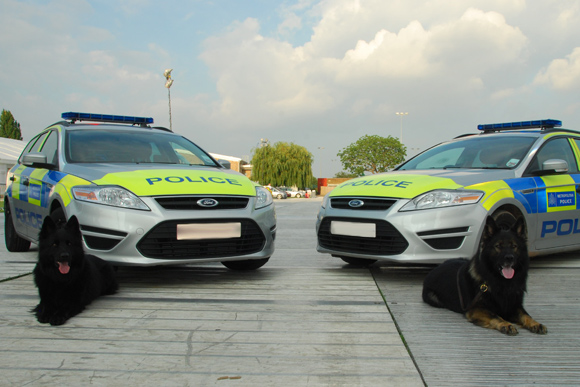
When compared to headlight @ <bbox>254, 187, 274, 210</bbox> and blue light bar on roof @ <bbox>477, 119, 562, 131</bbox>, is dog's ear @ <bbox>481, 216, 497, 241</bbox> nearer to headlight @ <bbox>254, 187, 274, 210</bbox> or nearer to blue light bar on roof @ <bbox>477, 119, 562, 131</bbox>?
headlight @ <bbox>254, 187, 274, 210</bbox>

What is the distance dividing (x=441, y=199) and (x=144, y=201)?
2.64 meters

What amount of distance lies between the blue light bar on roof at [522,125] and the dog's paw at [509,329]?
4.19 m

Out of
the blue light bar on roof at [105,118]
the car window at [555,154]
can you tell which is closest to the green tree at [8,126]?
the blue light bar on roof at [105,118]

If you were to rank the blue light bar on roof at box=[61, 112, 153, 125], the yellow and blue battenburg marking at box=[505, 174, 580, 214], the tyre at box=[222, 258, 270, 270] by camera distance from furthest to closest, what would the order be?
the blue light bar on roof at box=[61, 112, 153, 125] < the tyre at box=[222, 258, 270, 270] < the yellow and blue battenburg marking at box=[505, 174, 580, 214]

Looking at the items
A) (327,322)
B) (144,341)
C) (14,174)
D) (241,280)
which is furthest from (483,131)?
(14,174)

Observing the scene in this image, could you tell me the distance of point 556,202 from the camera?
5.93m

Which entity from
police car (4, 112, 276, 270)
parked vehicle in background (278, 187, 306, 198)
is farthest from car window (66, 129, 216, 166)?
parked vehicle in background (278, 187, 306, 198)

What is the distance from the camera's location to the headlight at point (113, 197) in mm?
4535

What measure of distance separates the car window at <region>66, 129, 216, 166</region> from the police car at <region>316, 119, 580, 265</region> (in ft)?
5.62

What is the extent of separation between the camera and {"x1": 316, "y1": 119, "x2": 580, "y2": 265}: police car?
4.90m

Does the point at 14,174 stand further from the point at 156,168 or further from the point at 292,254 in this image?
the point at 292,254

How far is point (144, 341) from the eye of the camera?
10.6 feet

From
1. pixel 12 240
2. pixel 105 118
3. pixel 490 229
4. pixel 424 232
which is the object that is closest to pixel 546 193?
pixel 424 232

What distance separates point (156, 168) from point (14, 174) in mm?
2824
